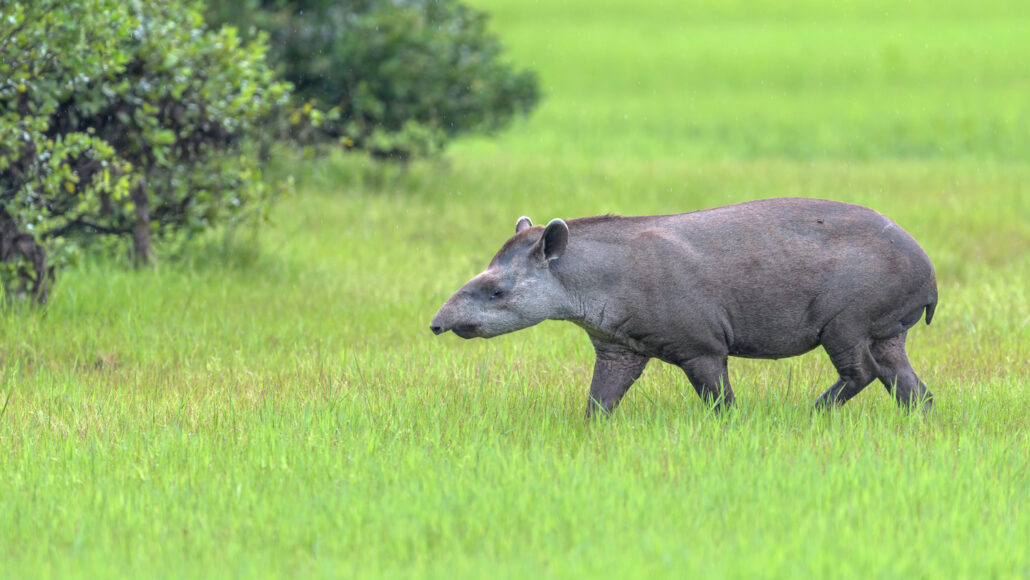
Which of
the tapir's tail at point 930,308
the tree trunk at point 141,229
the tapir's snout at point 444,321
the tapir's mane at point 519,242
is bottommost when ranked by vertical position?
the tree trunk at point 141,229

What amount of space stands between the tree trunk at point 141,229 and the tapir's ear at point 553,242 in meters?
5.47

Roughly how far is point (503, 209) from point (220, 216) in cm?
515

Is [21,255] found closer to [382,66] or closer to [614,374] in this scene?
[614,374]

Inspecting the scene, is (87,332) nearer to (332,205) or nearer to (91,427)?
(91,427)

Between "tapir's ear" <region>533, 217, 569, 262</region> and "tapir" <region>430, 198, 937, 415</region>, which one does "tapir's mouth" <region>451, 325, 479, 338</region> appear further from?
"tapir's ear" <region>533, 217, 569, 262</region>

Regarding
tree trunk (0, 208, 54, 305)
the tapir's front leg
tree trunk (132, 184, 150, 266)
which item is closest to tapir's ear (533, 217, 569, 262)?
the tapir's front leg

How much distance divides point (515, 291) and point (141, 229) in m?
5.54

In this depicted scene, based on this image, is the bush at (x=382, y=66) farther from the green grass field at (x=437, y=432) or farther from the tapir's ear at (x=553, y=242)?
the tapir's ear at (x=553, y=242)

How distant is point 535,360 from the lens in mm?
8281

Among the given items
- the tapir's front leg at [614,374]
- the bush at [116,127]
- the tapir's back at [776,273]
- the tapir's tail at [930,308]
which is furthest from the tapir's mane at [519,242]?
the bush at [116,127]

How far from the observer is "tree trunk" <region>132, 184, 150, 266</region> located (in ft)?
34.7

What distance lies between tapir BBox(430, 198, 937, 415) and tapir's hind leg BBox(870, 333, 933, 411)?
0.09m

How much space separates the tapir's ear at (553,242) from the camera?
20.3ft

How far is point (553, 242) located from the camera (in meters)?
6.27
